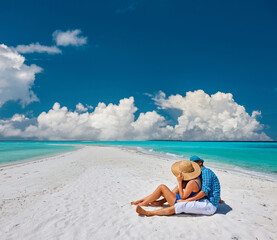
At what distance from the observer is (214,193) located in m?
4.84

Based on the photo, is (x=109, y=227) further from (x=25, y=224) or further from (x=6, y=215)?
(x=6, y=215)

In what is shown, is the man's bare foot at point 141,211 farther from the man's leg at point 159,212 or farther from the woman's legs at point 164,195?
the woman's legs at point 164,195

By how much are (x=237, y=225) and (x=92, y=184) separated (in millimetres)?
6433

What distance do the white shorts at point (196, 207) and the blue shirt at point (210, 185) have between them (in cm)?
16

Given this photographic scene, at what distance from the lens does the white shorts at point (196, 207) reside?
4.74 meters

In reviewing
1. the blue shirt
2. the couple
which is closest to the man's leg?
the couple

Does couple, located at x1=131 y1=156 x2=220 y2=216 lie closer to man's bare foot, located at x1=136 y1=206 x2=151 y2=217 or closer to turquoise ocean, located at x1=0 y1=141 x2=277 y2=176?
man's bare foot, located at x1=136 y1=206 x2=151 y2=217

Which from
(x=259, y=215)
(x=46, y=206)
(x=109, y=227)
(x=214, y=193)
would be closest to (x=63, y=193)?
(x=46, y=206)

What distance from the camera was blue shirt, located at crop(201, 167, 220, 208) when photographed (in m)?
4.68

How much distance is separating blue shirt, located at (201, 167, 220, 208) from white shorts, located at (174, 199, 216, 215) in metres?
0.16

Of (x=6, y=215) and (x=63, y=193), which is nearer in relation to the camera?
(x=6, y=215)

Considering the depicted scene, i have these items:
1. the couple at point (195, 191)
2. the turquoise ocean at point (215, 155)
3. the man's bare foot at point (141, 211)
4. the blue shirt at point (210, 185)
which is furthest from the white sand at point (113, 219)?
the turquoise ocean at point (215, 155)

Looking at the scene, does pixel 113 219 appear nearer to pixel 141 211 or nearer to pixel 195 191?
pixel 141 211

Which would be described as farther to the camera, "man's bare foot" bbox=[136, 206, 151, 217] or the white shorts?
"man's bare foot" bbox=[136, 206, 151, 217]
